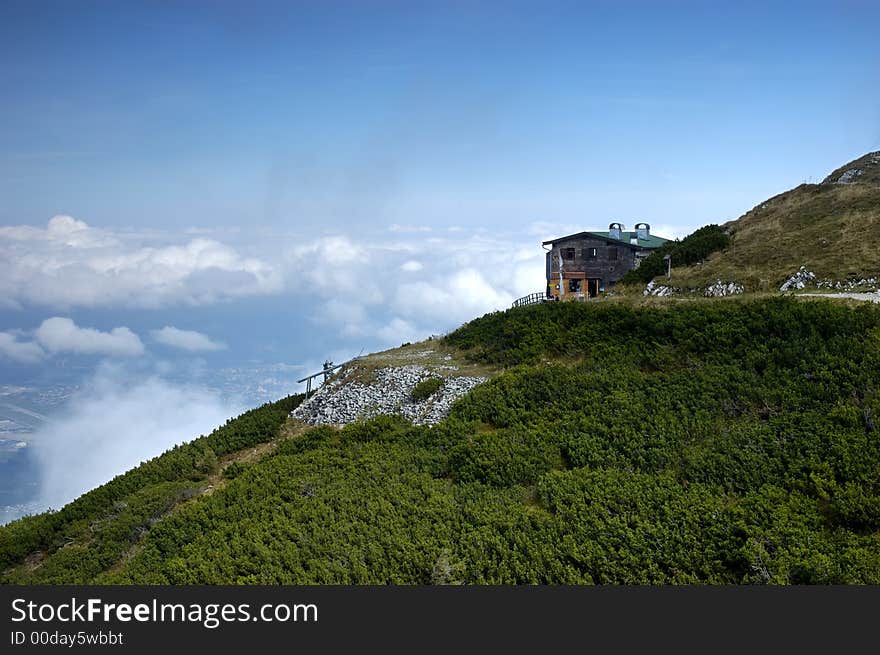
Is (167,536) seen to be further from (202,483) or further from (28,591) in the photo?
(28,591)

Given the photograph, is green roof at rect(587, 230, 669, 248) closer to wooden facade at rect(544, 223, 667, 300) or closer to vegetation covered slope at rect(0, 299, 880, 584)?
wooden facade at rect(544, 223, 667, 300)

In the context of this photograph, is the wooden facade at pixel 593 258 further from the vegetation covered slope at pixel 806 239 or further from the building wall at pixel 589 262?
the vegetation covered slope at pixel 806 239

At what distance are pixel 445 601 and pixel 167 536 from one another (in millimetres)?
12092

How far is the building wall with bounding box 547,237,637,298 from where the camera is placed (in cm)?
4475

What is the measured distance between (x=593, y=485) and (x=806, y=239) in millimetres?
28108

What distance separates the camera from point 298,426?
26250mm

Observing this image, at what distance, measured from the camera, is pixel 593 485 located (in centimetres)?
1462

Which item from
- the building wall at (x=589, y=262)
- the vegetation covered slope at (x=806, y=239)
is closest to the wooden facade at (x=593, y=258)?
the building wall at (x=589, y=262)

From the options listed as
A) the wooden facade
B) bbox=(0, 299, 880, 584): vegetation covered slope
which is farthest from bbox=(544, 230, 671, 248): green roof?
bbox=(0, 299, 880, 584): vegetation covered slope

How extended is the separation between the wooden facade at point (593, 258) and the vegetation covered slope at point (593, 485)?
66.2ft

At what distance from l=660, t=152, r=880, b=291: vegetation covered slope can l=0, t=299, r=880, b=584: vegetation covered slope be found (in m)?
9.26

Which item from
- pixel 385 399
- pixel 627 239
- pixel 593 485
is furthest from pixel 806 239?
pixel 593 485

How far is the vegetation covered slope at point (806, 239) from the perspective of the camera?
2972 cm

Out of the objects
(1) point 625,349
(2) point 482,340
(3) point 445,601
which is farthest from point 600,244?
(3) point 445,601
